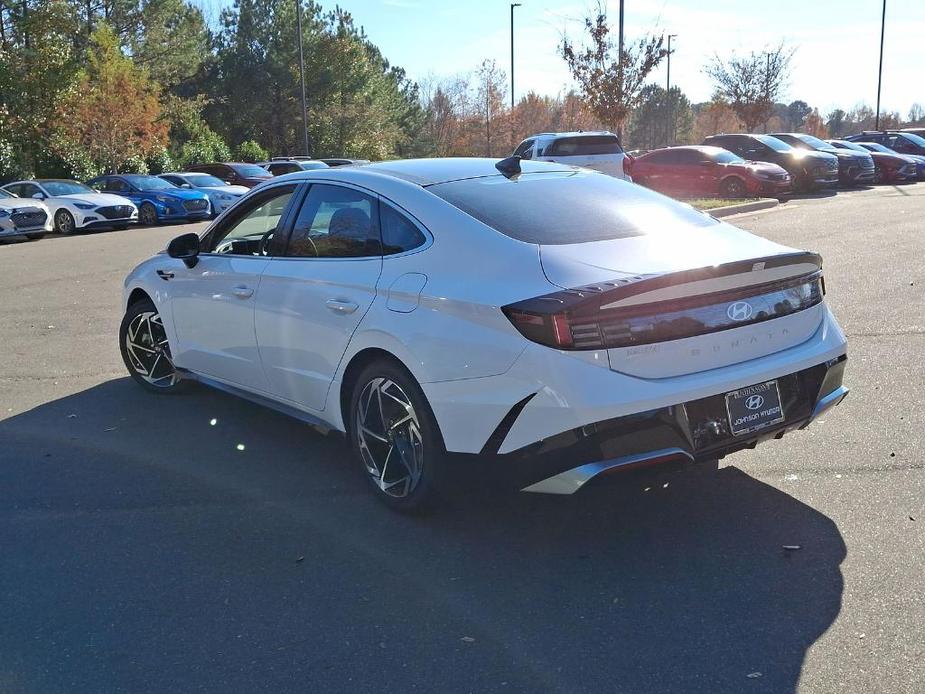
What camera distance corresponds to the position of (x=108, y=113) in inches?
1267

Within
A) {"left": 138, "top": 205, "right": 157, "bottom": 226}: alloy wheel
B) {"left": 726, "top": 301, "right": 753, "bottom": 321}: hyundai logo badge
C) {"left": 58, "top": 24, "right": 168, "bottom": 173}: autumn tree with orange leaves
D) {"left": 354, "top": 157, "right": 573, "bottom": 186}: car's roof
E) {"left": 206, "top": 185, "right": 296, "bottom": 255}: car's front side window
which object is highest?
{"left": 58, "top": 24, "right": 168, "bottom": 173}: autumn tree with orange leaves

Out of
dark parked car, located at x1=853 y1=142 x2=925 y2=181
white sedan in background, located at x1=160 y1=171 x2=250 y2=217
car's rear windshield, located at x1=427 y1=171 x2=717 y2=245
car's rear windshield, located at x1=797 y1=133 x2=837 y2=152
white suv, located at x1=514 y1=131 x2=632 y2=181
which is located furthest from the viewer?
dark parked car, located at x1=853 y1=142 x2=925 y2=181

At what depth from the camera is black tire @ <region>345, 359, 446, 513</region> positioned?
396cm

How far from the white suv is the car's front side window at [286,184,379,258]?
14.4 metres

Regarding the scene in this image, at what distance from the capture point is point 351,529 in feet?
13.7

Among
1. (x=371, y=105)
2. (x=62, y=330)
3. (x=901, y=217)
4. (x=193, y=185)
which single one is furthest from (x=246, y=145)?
(x=62, y=330)

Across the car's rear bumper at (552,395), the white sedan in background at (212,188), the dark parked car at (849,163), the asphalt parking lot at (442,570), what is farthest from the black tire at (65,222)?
the car's rear bumper at (552,395)

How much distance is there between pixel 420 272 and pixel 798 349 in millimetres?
1708

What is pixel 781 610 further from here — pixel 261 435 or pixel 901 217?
pixel 901 217

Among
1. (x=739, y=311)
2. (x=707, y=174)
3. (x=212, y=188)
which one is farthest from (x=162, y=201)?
(x=739, y=311)

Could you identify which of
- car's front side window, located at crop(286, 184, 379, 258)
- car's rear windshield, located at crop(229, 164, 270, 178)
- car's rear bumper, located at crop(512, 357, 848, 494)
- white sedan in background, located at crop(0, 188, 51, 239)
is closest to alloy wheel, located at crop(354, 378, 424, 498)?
car's rear bumper, located at crop(512, 357, 848, 494)

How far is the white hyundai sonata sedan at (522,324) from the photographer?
139 inches

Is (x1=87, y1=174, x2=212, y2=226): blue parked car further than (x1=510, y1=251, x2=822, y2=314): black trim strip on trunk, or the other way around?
(x1=87, y1=174, x2=212, y2=226): blue parked car

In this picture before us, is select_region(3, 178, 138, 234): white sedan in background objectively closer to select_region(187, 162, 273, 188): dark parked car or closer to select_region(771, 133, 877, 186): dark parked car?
select_region(187, 162, 273, 188): dark parked car
